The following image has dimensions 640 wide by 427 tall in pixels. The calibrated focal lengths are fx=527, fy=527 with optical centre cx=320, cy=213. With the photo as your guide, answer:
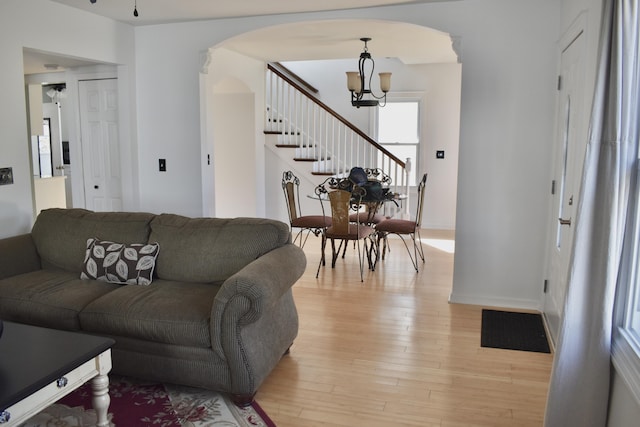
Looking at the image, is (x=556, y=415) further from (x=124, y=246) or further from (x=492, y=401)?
(x=124, y=246)

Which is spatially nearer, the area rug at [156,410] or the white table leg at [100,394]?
the white table leg at [100,394]

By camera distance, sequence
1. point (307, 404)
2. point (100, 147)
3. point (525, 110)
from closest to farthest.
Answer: point (307, 404)
point (525, 110)
point (100, 147)

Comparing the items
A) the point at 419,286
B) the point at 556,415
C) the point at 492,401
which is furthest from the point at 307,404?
the point at 419,286

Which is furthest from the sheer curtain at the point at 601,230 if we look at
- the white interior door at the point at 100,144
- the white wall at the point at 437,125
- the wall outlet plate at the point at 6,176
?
the white wall at the point at 437,125

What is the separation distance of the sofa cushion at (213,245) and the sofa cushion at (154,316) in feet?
0.77

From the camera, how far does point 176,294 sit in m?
3.03

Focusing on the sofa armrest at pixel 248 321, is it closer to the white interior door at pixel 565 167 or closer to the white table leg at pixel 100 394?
the white table leg at pixel 100 394

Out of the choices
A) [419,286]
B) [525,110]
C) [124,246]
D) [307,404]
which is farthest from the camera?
[419,286]

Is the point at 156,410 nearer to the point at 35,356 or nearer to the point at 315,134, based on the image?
the point at 35,356

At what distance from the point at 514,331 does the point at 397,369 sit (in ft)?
3.72

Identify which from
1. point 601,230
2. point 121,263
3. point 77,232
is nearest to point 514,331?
point 601,230

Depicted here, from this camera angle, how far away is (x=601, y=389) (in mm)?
2078

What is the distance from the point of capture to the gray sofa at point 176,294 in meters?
2.68

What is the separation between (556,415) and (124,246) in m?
2.64
